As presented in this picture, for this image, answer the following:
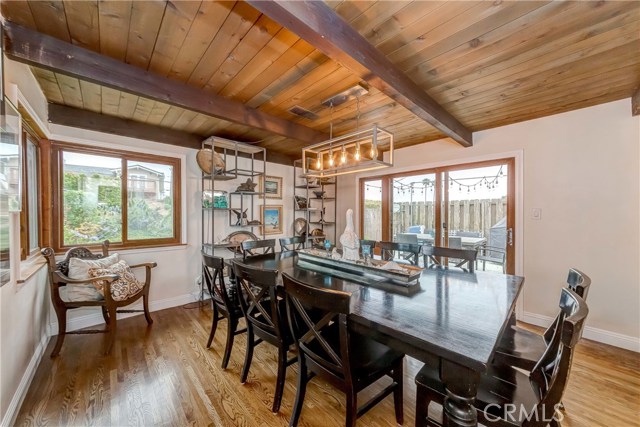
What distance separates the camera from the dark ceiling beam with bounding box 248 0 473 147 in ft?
3.97

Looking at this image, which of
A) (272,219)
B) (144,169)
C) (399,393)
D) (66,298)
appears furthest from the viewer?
(272,219)

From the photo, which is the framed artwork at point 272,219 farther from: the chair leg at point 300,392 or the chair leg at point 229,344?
the chair leg at point 300,392

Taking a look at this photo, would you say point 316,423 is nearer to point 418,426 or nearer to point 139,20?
point 418,426

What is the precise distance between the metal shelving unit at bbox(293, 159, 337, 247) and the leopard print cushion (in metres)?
2.52

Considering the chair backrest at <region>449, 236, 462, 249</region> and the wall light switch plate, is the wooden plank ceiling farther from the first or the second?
the chair backrest at <region>449, 236, 462, 249</region>

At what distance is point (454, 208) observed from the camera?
12.0 ft

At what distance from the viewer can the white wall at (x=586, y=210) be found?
2.44m

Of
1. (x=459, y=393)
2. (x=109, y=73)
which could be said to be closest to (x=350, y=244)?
(x=459, y=393)

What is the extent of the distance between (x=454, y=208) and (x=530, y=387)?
2742 mm

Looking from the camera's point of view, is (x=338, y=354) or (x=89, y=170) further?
(x=89, y=170)

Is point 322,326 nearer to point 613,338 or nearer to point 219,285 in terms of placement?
point 219,285

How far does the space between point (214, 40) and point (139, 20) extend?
41cm

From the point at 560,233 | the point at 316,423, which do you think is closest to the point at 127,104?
the point at 316,423

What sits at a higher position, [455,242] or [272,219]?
[272,219]
